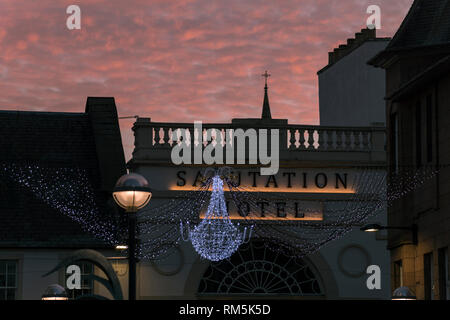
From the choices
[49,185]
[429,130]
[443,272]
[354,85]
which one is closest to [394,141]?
[429,130]

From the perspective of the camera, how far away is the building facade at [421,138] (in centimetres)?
2517

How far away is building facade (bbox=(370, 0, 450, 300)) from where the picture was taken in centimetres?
2517

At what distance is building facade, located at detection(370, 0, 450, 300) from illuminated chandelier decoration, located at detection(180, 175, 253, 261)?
803 cm

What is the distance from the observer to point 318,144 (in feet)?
128

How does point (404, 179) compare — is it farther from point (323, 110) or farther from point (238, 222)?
point (323, 110)

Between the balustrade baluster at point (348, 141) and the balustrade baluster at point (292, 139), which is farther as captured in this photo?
the balustrade baluster at point (348, 141)

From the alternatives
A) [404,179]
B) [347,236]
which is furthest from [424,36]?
[347,236]

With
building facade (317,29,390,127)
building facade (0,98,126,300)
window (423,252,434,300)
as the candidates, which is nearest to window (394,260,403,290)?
window (423,252,434,300)

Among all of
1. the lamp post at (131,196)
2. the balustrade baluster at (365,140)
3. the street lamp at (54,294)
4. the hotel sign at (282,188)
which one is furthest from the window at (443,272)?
the balustrade baluster at (365,140)

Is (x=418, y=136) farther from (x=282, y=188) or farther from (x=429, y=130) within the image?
(x=282, y=188)

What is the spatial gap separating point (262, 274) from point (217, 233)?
7.06 feet

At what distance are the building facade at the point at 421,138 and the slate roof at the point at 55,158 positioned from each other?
11.3 meters

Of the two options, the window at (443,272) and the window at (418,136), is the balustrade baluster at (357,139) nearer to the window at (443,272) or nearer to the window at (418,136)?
the window at (418,136)

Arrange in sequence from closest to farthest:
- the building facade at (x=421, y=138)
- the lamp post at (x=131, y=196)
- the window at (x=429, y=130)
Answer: the lamp post at (x=131, y=196) < the building facade at (x=421, y=138) < the window at (x=429, y=130)
